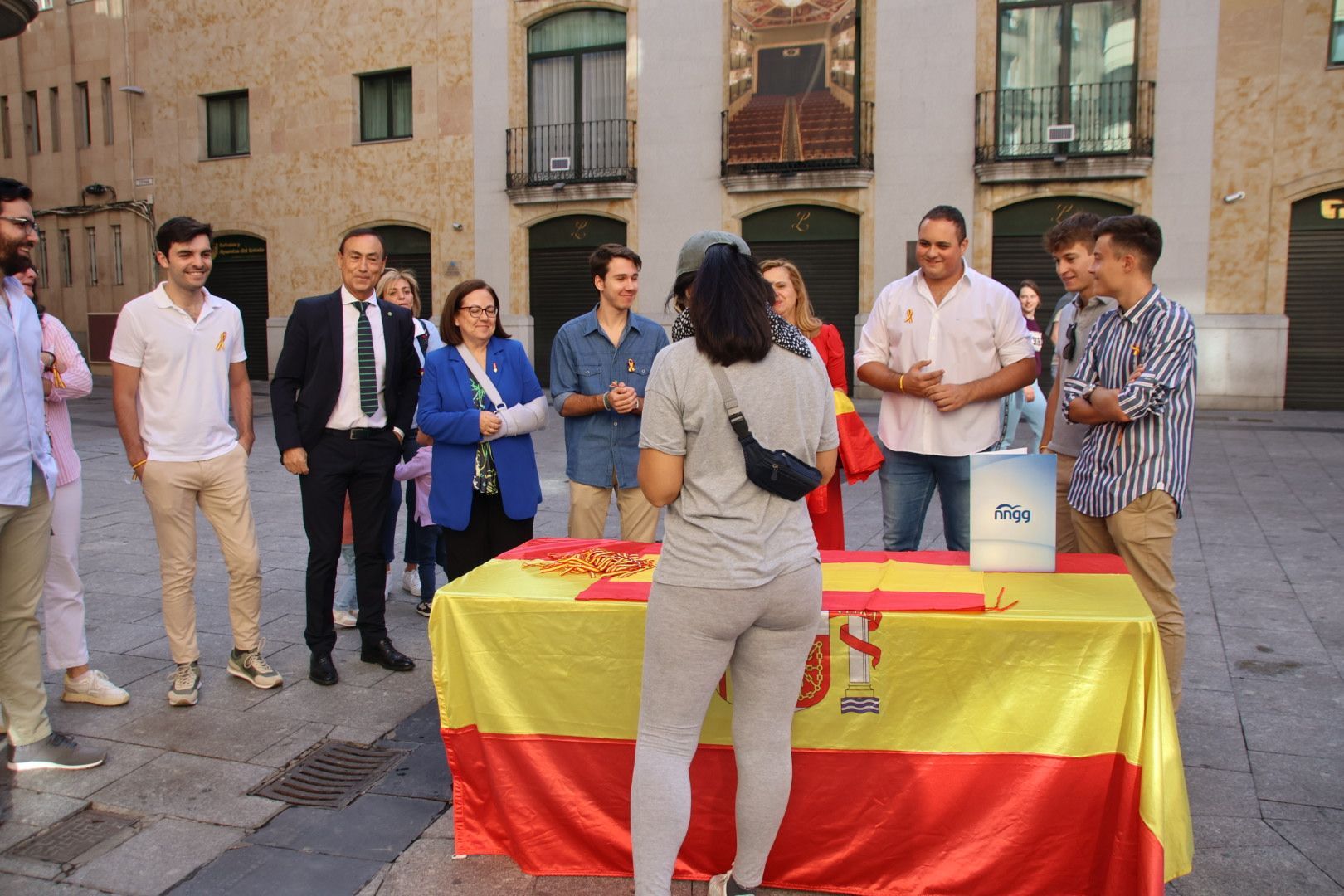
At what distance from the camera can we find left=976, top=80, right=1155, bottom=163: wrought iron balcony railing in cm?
1759

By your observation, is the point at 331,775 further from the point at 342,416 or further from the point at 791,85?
the point at 791,85

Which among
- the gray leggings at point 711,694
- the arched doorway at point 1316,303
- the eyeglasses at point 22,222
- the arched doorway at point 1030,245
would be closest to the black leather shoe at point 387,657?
the eyeglasses at point 22,222

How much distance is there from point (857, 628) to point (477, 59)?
2078 centimetres

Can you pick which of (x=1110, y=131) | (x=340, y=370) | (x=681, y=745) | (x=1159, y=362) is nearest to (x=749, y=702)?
(x=681, y=745)

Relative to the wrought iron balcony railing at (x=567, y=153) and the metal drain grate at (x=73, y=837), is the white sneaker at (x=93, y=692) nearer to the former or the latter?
the metal drain grate at (x=73, y=837)

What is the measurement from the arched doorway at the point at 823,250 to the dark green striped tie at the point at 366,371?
15235 mm

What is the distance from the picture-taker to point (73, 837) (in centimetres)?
350

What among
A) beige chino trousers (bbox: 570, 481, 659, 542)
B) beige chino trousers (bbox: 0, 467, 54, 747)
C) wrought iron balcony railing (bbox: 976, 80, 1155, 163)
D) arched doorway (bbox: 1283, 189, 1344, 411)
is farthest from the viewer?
wrought iron balcony railing (bbox: 976, 80, 1155, 163)

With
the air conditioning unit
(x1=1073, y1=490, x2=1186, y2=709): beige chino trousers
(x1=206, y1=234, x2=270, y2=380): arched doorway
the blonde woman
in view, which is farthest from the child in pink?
(x1=206, y1=234, x2=270, y2=380): arched doorway

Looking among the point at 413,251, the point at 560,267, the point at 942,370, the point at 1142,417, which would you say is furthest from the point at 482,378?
the point at 413,251

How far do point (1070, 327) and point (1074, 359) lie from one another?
185 millimetres

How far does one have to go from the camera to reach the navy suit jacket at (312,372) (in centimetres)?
480

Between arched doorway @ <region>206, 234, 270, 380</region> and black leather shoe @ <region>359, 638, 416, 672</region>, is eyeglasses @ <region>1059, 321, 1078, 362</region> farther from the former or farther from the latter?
arched doorway @ <region>206, 234, 270, 380</region>

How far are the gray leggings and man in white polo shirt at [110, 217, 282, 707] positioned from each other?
2.63 m
